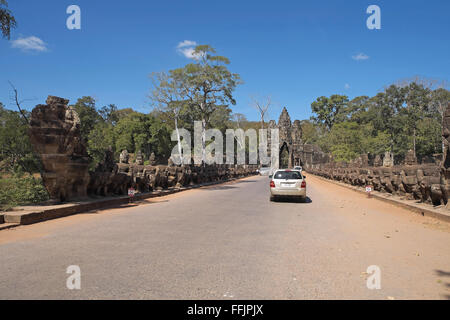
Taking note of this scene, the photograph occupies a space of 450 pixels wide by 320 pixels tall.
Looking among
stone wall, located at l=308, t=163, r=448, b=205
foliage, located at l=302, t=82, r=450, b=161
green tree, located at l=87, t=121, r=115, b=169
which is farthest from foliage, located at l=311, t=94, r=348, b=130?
stone wall, located at l=308, t=163, r=448, b=205

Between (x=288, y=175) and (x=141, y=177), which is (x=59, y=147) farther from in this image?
(x=288, y=175)

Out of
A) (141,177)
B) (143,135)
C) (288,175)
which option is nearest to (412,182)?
(288,175)

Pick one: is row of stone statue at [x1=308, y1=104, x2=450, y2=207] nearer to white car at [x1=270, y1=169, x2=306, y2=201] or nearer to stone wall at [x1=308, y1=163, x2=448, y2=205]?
stone wall at [x1=308, y1=163, x2=448, y2=205]

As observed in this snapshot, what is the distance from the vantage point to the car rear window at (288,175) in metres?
13.4

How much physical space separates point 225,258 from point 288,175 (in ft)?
29.9

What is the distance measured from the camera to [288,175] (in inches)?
533

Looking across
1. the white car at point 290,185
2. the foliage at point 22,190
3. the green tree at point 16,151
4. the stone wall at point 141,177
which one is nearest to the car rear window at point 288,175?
the white car at point 290,185

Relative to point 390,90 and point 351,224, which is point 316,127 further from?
point 351,224

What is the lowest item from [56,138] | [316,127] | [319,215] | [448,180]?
[319,215]

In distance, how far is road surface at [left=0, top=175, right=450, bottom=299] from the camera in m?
3.58

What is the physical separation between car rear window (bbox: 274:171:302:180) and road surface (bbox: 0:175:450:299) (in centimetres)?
486

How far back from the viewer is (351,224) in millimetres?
8172
